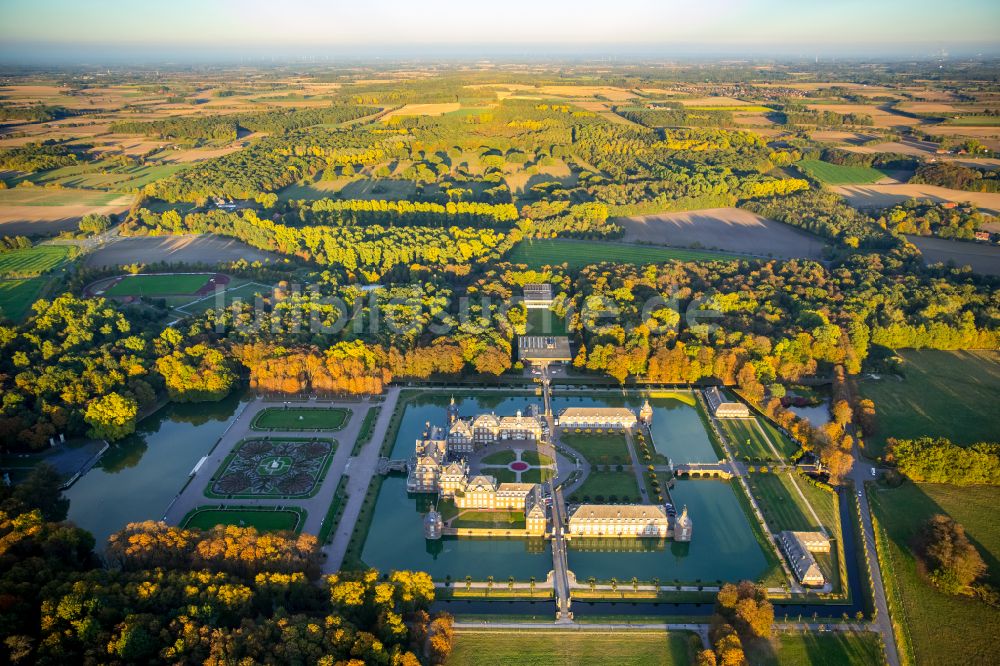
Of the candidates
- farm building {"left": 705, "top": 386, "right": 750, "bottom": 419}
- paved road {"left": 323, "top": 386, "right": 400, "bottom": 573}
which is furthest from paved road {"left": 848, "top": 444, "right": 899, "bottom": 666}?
paved road {"left": 323, "top": 386, "right": 400, "bottom": 573}

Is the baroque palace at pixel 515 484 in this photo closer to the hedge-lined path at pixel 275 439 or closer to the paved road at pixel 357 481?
the paved road at pixel 357 481

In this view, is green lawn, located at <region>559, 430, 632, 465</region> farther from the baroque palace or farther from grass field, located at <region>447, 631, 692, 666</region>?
grass field, located at <region>447, 631, 692, 666</region>

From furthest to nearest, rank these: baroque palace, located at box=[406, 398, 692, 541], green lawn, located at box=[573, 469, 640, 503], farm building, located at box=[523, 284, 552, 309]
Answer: farm building, located at box=[523, 284, 552, 309] → green lawn, located at box=[573, 469, 640, 503] → baroque palace, located at box=[406, 398, 692, 541]

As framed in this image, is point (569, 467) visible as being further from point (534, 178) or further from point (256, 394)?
point (534, 178)

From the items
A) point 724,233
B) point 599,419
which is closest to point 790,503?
point 599,419

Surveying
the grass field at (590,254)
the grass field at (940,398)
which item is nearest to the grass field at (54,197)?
the grass field at (590,254)

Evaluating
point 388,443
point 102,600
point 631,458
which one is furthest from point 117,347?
point 631,458
